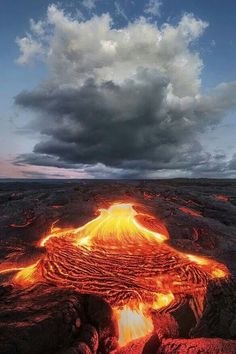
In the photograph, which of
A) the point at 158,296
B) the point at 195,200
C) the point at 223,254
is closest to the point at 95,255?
the point at 158,296

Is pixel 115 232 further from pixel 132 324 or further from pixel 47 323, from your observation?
pixel 47 323

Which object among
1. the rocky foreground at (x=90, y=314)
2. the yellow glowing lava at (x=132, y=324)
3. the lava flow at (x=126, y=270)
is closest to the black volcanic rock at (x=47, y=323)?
the rocky foreground at (x=90, y=314)

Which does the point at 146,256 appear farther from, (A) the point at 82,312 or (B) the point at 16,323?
→ (B) the point at 16,323

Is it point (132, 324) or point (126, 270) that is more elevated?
point (126, 270)

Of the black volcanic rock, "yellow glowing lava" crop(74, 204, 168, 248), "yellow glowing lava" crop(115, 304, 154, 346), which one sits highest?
"yellow glowing lava" crop(74, 204, 168, 248)

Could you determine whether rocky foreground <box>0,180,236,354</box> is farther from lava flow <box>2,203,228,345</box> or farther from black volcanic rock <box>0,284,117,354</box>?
lava flow <box>2,203,228,345</box>

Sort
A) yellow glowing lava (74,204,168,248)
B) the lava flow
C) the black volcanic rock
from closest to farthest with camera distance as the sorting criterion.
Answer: the black volcanic rock → the lava flow → yellow glowing lava (74,204,168,248)

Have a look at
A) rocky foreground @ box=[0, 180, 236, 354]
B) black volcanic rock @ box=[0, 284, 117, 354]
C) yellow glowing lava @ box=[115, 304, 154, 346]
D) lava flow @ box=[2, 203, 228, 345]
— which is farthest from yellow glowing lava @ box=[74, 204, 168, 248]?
black volcanic rock @ box=[0, 284, 117, 354]

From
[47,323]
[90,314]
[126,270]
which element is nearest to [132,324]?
[90,314]

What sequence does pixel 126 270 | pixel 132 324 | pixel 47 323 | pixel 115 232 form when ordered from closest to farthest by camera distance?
1. pixel 47 323
2. pixel 132 324
3. pixel 126 270
4. pixel 115 232
